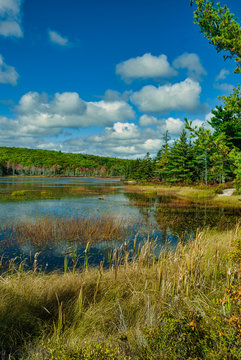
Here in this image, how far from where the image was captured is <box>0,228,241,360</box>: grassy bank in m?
2.55

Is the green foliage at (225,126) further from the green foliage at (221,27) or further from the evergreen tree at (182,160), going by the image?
the green foliage at (221,27)

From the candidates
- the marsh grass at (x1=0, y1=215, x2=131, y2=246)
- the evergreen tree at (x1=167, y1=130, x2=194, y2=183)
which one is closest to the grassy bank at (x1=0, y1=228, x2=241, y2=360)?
the marsh grass at (x1=0, y1=215, x2=131, y2=246)

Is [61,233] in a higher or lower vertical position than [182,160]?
lower

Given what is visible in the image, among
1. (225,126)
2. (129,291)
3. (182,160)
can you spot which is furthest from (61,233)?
(182,160)

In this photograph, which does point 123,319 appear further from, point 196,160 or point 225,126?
point 196,160

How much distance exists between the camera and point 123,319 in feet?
10.5

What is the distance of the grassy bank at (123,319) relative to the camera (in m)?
2.55

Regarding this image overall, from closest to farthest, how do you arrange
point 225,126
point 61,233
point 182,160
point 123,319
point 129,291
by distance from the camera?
point 123,319 < point 129,291 < point 61,233 < point 225,126 < point 182,160

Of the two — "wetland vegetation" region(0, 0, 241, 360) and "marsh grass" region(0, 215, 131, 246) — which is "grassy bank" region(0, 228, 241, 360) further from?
"marsh grass" region(0, 215, 131, 246)

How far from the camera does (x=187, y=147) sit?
2179 inches

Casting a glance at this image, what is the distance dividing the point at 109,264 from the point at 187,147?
169 ft

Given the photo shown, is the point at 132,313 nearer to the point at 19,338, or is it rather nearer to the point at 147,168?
the point at 19,338

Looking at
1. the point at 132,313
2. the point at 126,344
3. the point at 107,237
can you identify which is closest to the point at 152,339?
the point at 126,344

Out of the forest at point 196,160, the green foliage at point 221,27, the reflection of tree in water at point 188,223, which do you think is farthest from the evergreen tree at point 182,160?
the green foliage at point 221,27
